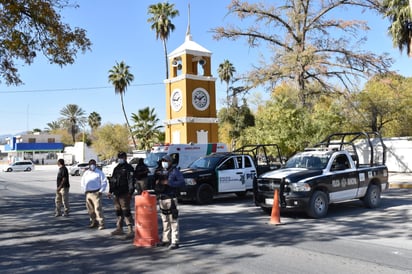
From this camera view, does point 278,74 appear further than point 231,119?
No

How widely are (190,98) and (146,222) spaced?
23.2m

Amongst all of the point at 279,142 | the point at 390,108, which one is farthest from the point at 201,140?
the point at 390,108

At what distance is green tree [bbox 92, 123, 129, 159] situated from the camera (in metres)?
68.7

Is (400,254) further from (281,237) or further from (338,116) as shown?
(338,116)

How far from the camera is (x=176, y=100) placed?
31438 millimetres

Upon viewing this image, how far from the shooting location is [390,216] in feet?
37.5

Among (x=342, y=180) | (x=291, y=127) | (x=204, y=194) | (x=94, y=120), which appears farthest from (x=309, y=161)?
(x=94, y=120)

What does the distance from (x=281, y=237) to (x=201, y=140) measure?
896 inches

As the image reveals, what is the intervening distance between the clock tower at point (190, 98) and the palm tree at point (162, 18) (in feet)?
62.1

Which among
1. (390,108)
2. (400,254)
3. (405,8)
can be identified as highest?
(405,8)

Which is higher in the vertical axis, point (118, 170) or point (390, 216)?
point (118, 170)

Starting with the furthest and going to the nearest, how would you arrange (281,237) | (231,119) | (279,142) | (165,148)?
(231,119)
(279,142)
(165,148)
(281,237)

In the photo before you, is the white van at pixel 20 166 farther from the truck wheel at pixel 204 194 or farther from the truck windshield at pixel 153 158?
the truck wheel at pixel 204 194

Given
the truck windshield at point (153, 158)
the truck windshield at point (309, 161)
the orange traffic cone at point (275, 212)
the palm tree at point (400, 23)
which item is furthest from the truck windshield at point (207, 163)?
the palm tree at point (400, 23)
